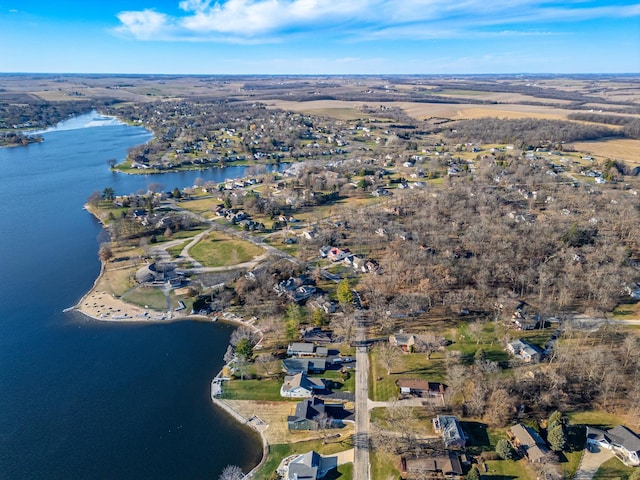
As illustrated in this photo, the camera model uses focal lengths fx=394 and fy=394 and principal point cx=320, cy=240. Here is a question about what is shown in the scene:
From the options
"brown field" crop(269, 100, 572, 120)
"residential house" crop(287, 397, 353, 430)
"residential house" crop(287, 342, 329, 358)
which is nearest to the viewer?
"residential house" crop(287, 397, 353, 430)

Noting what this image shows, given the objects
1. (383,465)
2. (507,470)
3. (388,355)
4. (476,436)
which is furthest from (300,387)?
(507,470)

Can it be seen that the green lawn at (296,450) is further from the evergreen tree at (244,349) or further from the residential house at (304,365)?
the evergreen tree at (244,349)

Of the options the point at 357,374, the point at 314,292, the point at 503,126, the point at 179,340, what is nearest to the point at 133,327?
the point at 179,340

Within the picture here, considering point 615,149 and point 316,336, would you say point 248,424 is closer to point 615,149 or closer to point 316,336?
point 316,336

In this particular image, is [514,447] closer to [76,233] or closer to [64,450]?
[64,450]

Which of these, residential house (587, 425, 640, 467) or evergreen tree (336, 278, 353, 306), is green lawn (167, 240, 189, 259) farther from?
residential house (587, 425, 640, 467)

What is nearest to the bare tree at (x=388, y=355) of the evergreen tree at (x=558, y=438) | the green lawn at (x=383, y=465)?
the green lawn at (x=383, y=465)

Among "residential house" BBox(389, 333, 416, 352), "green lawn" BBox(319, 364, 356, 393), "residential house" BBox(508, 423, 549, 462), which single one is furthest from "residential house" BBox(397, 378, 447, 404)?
"residential house" BBox(508, 423, 549, 462)
